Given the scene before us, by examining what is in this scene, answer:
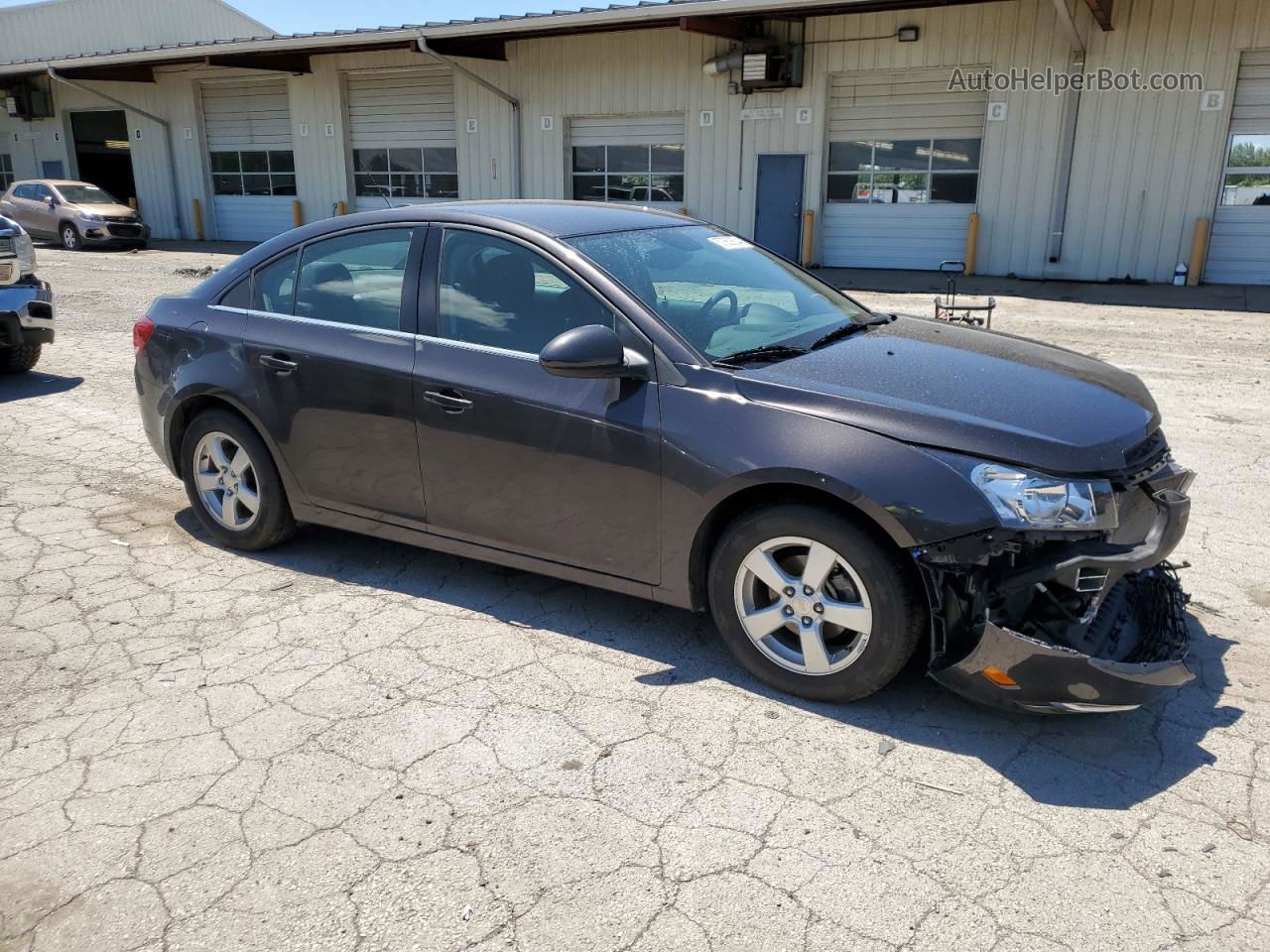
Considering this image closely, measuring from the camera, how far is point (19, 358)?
29.3ft

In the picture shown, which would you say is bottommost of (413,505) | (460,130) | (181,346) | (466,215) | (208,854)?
(208,854)

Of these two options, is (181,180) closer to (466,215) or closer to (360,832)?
(466,215)

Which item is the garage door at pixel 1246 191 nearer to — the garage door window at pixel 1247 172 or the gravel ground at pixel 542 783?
the garage door window at pixel 1247 172

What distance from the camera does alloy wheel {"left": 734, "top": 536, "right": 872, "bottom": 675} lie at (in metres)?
3.26

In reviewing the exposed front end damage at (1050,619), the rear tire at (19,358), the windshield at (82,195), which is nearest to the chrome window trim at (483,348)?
the exposed front end damage at (1050,619)

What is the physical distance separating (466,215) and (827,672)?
238 centimetres

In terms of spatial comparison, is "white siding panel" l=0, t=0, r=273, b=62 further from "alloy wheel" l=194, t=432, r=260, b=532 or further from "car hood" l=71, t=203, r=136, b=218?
"alloy wheel" l=194, t=432, r=260, b=532

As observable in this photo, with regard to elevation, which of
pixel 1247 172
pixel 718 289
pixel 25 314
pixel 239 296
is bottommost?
pixel 25 314

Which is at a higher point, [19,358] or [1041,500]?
[1041,500]

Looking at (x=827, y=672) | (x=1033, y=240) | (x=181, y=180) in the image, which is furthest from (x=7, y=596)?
(x=181, y=180)

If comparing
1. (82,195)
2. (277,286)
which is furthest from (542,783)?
(82,195)

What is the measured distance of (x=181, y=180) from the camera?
2712 cm

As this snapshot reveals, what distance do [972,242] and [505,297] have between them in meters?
15.0
